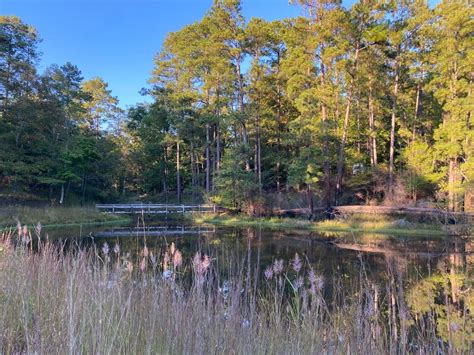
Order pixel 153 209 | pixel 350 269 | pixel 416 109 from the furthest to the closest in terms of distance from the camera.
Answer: pixel 153 209
pixel 416 109
pixel 350 269

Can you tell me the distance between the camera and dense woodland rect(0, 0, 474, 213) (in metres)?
19.2

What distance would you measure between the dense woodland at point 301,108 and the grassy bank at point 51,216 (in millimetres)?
3123

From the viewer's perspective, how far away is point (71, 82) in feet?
87.0

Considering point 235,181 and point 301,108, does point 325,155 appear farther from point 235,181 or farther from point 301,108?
point 235,181

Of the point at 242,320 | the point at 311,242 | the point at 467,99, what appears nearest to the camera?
the point at 242,320

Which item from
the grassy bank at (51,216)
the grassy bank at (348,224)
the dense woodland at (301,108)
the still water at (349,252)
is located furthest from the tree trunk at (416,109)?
the grassy bank at (51,216)

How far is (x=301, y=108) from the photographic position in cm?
2100

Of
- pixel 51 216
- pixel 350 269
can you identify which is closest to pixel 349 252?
pixel 350 269

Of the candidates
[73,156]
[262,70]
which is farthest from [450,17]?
[73,156]

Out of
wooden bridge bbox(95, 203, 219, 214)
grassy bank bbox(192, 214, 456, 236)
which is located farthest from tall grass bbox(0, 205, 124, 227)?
grassy bank bbox(192, 214, 456, 236)

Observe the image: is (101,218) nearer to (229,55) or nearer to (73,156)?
(73,156)

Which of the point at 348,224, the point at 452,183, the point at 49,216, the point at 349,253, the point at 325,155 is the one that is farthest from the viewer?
the point at 325,155

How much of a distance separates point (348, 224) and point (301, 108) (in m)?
6.85

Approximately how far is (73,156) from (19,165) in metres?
3.74
